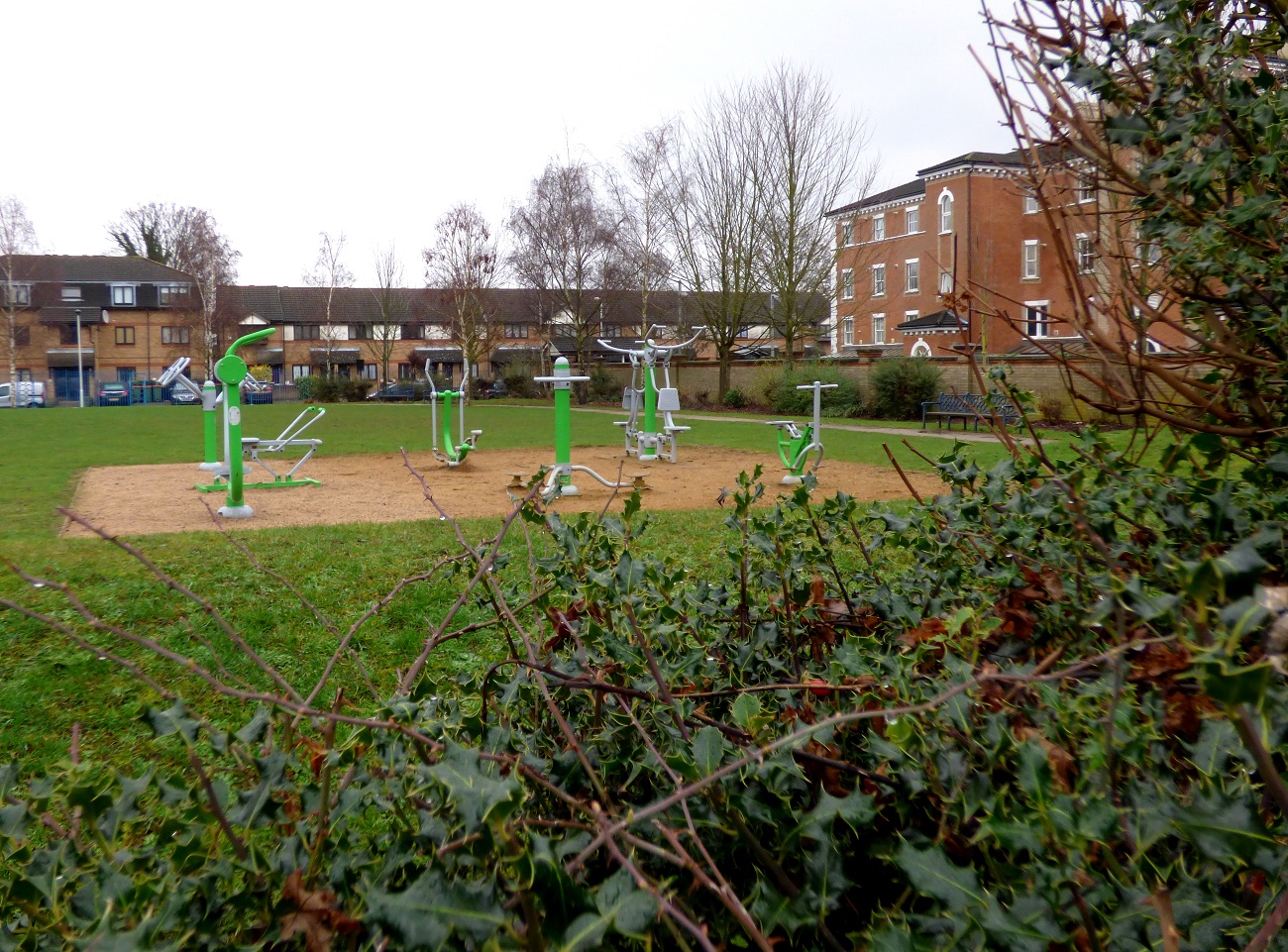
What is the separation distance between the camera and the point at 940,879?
1001mm

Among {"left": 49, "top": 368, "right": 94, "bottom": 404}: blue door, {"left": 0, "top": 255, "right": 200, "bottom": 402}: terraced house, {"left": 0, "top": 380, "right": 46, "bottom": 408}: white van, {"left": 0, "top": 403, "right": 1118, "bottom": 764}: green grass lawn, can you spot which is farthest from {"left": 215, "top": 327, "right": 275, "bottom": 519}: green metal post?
{"left": 49, "top": 368, "right": 94, "bottom": 404}: blue door

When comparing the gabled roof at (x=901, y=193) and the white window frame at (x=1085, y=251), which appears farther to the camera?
the gabled roof at (x=901, y=193)

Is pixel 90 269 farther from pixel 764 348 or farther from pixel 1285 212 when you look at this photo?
pixel 1285 212

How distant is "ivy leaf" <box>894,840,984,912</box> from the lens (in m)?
0.98

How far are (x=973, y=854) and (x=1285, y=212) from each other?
55.8 inches

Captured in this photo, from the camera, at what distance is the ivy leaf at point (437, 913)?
0.88 m

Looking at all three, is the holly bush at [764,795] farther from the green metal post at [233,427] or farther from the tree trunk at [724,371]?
the tree trunk at [724,371]

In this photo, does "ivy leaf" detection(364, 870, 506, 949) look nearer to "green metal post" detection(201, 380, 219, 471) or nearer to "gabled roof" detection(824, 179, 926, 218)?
"green metal post" detection(201, 380, 219, 471)

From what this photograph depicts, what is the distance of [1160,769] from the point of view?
1.22 m

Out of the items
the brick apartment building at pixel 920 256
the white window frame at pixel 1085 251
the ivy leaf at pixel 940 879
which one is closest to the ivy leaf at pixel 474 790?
the ivy leaf at pixel 940 879

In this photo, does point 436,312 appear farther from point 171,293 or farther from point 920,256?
point 920,256

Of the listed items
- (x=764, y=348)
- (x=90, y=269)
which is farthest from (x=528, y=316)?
(x=90, y=269)

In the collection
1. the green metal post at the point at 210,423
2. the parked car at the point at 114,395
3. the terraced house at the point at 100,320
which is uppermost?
the terraced house at the point at 100,320

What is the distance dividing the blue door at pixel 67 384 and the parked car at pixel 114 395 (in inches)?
176
